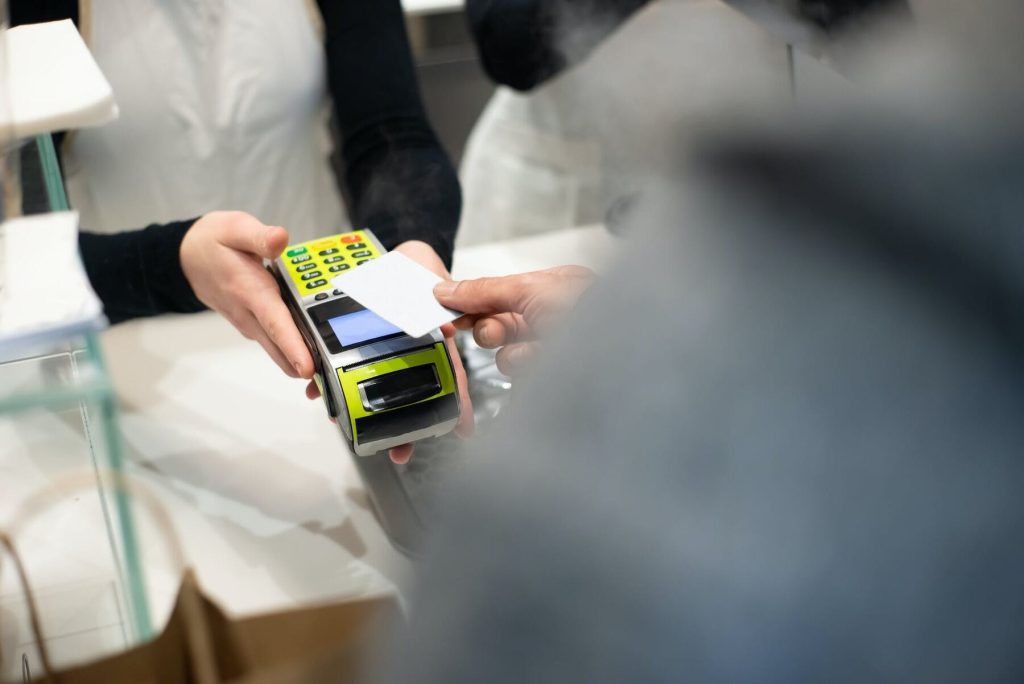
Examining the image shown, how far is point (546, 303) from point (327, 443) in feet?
0.88

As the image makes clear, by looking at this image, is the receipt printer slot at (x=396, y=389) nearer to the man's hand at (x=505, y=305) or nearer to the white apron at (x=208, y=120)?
the man's hand at (x=505, y=305)

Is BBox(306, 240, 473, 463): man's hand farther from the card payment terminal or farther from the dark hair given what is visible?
the dark hair

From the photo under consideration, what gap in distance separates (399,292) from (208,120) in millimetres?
299

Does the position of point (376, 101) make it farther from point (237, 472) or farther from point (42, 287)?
point (42, 287)

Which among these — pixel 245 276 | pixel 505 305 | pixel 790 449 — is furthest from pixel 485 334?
pixel 790 449

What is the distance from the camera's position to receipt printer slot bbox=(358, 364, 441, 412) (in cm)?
39

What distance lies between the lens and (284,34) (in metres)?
0.63

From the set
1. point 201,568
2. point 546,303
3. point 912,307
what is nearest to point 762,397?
point 912,307

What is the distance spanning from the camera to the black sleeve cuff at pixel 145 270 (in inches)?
16.7

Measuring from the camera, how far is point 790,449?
166 millimetres

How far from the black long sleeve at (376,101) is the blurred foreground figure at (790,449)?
453 millimetres

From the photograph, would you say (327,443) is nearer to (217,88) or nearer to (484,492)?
(217,88)

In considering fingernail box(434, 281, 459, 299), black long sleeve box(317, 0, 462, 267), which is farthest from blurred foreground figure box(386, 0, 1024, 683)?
black long sleeve box(317, 0, 462, 267)

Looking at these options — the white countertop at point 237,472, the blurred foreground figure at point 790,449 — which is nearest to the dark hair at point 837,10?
the white countertop at point 237,472
